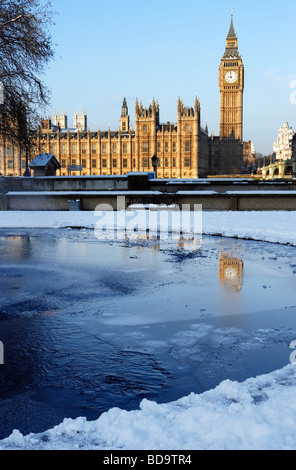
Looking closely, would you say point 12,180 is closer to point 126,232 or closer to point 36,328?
point 126,232

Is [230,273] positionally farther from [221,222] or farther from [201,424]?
[221,222]

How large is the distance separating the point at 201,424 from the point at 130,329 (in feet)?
6.71

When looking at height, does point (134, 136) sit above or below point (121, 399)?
above

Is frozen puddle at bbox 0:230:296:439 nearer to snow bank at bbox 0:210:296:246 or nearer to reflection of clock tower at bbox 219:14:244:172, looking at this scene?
snow bank at bbox 0:210:296:246

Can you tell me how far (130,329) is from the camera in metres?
4.65

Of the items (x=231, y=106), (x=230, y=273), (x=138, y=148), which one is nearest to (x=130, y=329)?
(x=230, y=273)

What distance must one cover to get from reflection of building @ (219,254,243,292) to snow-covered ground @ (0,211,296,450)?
3.43 meters

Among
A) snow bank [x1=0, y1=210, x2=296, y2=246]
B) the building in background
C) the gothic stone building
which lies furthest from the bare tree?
the building in background

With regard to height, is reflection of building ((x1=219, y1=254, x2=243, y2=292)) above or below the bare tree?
below

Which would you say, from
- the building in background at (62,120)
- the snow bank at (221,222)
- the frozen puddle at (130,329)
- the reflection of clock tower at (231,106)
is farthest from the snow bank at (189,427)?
the building in background at (62,120)

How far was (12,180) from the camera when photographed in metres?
24.1

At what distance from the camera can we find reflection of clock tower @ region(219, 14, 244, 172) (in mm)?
124000
